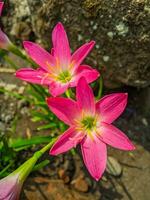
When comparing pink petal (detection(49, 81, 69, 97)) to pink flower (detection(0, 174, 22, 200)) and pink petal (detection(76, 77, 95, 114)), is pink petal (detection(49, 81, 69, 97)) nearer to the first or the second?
pink petal (detection(76, 77, 95, 114))

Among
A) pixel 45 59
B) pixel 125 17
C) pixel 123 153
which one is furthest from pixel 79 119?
pixel 123 153

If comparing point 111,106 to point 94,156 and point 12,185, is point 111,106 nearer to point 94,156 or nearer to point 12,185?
point 94,156

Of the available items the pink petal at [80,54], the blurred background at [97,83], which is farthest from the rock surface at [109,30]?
the pink petal at [80,54]

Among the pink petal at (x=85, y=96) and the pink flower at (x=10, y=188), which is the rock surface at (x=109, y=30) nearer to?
the pink petal at (x=85, y=96)

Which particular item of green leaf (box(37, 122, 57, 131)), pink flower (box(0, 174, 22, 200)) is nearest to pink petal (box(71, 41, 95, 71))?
pink flower (box(0, 174, 22, 200))

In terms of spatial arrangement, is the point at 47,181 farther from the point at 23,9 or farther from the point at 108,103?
the point at 23,9
